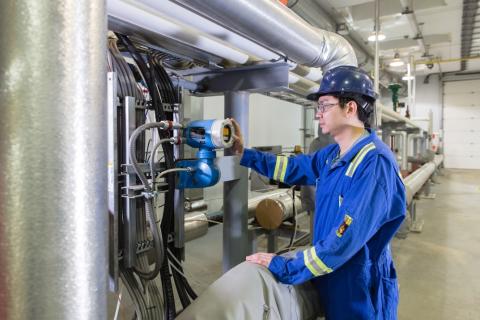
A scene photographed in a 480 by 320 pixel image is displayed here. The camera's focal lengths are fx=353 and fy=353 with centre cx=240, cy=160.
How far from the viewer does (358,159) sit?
1.22 metres

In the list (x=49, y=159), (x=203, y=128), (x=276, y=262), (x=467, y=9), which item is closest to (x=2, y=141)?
(x=49, y=159)

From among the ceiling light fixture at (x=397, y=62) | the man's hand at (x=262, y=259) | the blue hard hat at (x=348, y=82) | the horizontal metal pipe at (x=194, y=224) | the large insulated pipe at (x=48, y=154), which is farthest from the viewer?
the ceiling light fixture at (x=397, y=62)

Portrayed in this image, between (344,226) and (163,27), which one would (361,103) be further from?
(163,27)

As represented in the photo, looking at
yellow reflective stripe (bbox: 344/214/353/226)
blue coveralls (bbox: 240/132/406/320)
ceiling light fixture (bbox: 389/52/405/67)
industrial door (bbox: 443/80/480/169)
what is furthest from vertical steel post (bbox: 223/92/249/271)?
industrial door (bbox: 443/80/480/169)

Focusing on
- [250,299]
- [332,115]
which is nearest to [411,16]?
[332,115]

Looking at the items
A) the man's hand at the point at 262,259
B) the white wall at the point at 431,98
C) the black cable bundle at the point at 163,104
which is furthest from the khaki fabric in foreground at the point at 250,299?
the white wall at the point at 431,98

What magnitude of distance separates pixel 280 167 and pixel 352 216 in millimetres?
585

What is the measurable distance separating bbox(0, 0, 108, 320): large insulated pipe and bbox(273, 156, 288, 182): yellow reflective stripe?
4.16ft

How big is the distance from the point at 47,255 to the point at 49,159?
0.11 m

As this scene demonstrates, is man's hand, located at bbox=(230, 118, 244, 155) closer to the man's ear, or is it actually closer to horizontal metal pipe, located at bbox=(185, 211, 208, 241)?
the man's ear

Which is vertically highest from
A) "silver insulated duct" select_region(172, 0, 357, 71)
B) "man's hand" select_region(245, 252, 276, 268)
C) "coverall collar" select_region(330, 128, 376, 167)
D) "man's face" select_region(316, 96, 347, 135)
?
"silver insulated duct" select_region(172, 0, 357, 71)

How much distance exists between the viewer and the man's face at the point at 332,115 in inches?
53.4

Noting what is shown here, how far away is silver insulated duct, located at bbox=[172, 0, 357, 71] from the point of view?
0.93m

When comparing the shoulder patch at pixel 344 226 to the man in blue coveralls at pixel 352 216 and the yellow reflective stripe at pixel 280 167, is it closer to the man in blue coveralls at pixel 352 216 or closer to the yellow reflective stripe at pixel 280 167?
the man in blue coveralls at pixel 352 216
